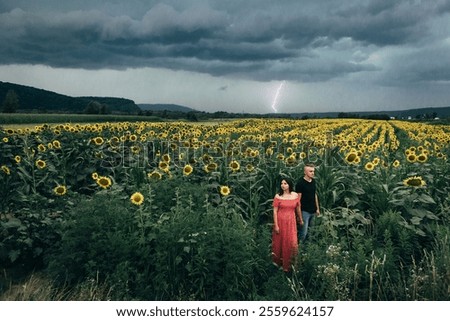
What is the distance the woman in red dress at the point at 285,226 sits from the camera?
18.2ft

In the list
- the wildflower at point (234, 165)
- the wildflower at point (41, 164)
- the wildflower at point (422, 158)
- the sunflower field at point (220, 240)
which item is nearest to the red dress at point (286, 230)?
the sunflower field at point (220, 240)

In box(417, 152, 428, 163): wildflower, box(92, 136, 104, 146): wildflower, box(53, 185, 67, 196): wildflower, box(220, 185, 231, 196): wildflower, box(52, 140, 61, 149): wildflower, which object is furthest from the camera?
box(92, 136, 104, 146): wildflower

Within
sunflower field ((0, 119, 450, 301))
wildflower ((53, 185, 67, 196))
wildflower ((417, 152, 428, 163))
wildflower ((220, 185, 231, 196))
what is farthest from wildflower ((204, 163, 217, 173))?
wildflower ((417, 152, 428, 163))

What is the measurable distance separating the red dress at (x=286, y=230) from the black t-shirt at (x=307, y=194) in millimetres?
207

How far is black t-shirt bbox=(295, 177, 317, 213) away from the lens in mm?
5809

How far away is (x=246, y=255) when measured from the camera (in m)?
4.91

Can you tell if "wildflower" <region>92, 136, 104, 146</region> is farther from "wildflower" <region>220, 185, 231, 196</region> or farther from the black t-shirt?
the black t-shirt

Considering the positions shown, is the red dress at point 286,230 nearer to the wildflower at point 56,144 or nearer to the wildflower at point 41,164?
the wildflower at point 41,164

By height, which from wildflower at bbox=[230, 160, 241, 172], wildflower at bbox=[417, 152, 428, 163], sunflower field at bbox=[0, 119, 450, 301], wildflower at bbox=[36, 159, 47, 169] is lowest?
sunflower field at bbox=[0, 119, 450, 301]

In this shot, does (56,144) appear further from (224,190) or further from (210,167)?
(224,190)

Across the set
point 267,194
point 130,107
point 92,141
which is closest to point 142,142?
point 92,141
